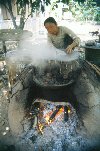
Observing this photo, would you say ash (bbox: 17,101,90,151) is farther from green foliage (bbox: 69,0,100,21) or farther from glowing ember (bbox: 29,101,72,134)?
green foliage (bbox: 69,0,100,21)

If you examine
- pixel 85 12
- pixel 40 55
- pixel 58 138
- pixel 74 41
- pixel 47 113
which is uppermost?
pixel 85 12

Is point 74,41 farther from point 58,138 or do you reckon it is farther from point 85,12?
point 85,12

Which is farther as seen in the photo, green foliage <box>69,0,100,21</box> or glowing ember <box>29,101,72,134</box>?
green foliage <box>69,0,100,21</box>

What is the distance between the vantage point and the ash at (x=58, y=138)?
179 inches

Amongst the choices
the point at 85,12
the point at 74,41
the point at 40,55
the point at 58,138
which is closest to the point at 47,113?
the point at 58,138

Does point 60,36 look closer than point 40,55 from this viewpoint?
No

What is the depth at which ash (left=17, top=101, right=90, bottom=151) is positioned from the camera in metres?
4.55

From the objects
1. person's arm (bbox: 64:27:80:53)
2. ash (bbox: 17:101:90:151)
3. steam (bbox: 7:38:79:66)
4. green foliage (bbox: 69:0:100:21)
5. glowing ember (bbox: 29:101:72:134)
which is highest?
green foliage (bbox: 69:0:100:21)

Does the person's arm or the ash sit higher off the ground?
the person's arm

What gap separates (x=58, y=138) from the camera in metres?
4.80

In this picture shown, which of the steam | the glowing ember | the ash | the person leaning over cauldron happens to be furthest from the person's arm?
the ash

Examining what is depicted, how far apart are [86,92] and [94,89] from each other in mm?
177

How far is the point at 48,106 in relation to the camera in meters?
5.41

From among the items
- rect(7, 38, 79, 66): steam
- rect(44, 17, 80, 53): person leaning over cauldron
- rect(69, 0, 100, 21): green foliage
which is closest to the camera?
rect(7, 38, 79, 66): steam
